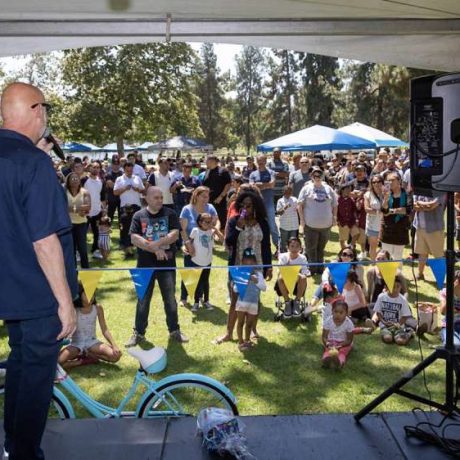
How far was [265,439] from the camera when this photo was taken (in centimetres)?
311

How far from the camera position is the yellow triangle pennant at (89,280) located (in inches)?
200

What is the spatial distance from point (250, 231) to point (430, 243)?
10.5ft

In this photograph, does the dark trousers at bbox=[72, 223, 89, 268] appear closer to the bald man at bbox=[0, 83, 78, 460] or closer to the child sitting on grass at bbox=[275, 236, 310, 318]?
the child sitting on grass at bbox=[275, 236, 310, 318]

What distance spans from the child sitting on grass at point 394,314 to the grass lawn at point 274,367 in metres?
0.15

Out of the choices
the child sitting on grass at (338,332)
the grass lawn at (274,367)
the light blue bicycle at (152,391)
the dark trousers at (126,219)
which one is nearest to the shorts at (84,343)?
the grass lawn at (274,367)

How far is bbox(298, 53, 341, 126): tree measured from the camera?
53031 mm

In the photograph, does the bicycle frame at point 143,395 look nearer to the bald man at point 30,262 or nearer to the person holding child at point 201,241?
the bald man at point 30,262

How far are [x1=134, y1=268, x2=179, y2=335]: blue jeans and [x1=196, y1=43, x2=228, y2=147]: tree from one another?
6493cm

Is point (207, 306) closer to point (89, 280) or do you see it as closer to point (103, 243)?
point (89, 280)

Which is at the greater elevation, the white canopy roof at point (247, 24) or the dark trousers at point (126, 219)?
the white canopy roof at point (247, 24)

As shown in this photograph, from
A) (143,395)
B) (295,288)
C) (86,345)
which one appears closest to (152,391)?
(143,395)

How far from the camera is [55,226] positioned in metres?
2.22

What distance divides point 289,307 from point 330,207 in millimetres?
2250

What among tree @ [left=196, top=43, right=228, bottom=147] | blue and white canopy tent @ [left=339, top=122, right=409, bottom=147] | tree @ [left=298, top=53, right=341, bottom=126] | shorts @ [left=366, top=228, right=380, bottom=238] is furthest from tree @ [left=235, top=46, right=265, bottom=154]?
shorts @ [left=366, top=228, right=380, bottom=238]
